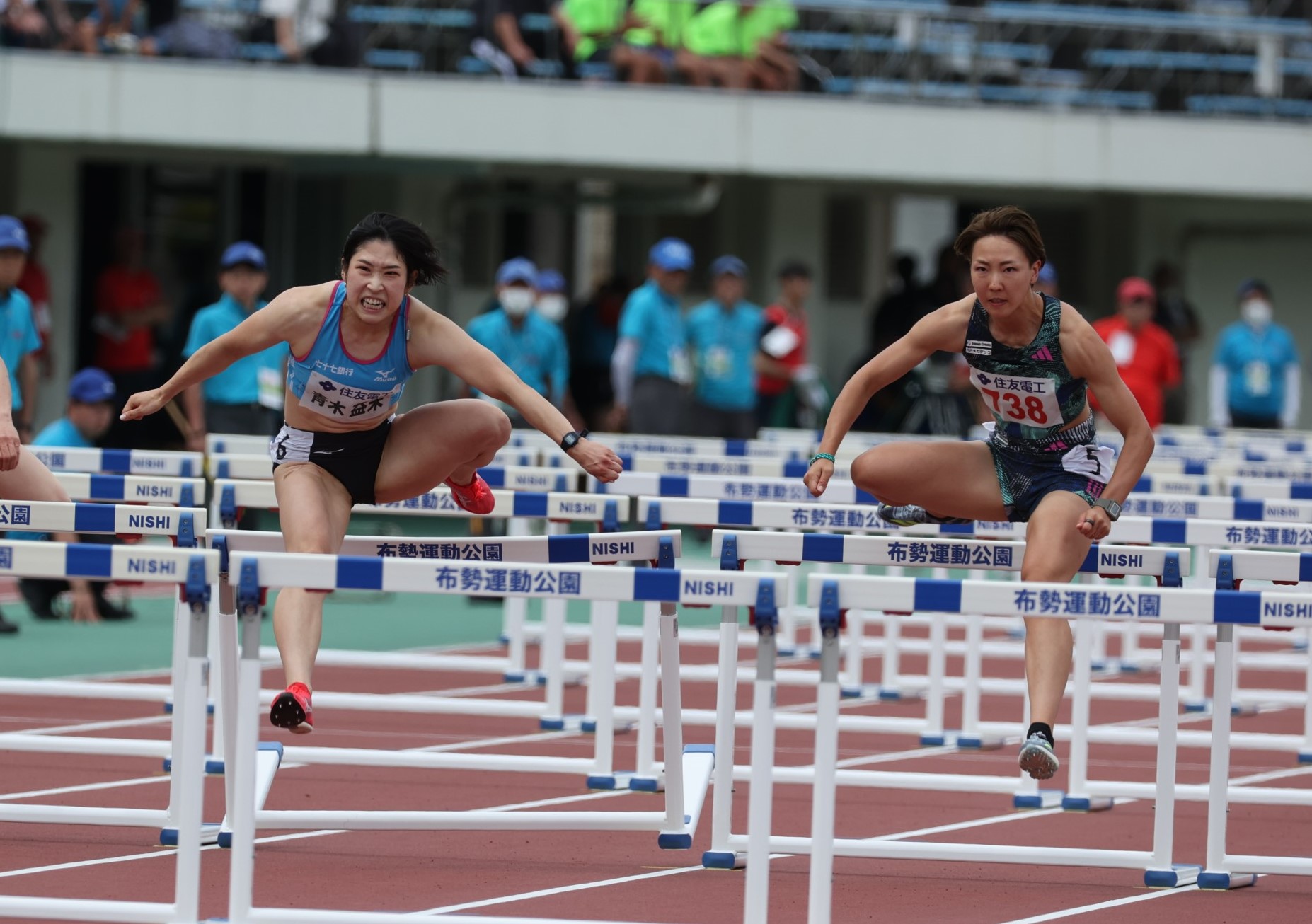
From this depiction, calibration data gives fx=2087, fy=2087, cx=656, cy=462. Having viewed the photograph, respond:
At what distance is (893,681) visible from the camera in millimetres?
10555

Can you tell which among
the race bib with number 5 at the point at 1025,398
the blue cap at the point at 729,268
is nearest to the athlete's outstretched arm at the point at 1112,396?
the race bib with number 5 at the point at 1025,398

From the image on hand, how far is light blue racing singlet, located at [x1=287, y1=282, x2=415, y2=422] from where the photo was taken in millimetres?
6395

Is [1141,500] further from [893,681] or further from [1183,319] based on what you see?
[1183,319]

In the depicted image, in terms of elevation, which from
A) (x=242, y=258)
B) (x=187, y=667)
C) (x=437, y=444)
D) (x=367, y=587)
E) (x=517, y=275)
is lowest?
(x=187, y=667)

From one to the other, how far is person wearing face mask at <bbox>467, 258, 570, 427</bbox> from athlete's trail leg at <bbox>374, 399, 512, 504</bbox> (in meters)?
7.15

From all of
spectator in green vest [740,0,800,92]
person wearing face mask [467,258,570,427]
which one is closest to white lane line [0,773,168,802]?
person wearing face mask [467,258,570,427]

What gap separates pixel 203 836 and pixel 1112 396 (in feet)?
10.3

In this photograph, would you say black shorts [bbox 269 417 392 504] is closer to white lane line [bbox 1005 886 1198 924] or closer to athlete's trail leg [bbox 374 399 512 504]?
athlete's trail leg [bbox 374 399 512 504]

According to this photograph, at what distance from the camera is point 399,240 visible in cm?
632

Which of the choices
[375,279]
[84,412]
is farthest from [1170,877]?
[84,412]

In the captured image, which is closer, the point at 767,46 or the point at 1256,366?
the point at 1256,366

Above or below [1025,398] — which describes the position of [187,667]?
below

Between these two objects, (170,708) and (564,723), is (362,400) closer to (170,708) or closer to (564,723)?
(564,723)

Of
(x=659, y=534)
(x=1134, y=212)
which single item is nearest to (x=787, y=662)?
(x=659, y=534)
